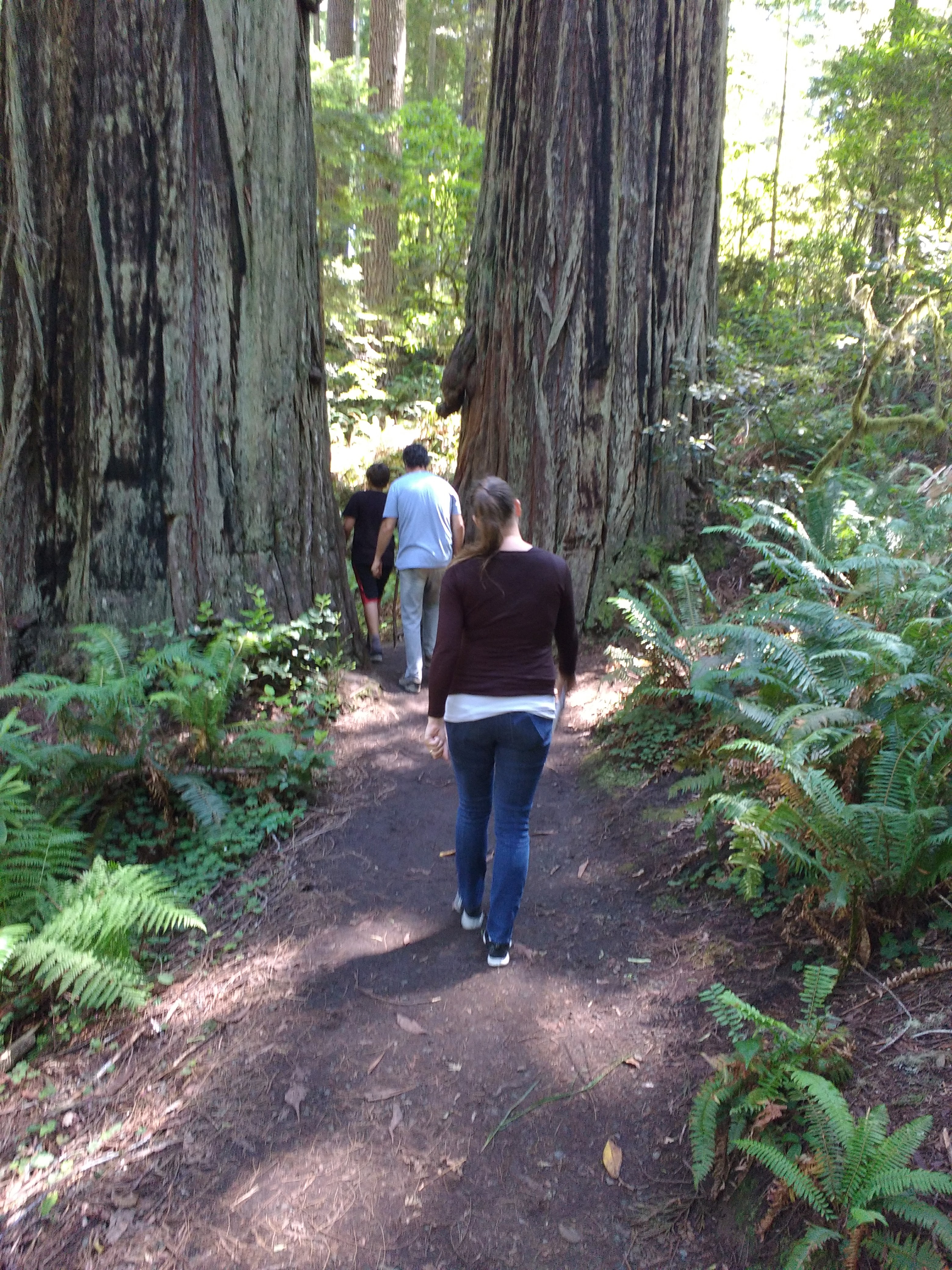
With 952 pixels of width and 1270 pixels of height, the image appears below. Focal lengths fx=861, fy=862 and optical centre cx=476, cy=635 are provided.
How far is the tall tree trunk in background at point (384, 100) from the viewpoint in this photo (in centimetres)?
1678

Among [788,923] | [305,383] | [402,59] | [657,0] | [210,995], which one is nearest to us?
[788,923]

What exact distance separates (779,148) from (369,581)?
14.7m

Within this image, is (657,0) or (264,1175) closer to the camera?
(264,1175)

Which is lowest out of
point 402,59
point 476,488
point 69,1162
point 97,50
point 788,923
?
point 69,1162

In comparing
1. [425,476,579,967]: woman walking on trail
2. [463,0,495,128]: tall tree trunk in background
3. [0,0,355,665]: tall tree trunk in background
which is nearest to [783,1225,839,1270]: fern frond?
[425,476,579,967]: woman walking on trail

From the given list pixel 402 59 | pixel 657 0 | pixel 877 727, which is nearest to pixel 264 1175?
pixel 877 727

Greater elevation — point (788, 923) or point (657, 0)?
point (657, 0)

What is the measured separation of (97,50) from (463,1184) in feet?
21.8

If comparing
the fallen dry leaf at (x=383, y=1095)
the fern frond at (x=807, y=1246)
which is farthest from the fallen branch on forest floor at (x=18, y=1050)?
the fern frond at (x=807, y=1246)

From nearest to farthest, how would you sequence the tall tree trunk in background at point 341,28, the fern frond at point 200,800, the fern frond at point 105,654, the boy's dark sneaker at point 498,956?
the boy's dark sneaker at point 498,956 → the fern frond at point 200,800 → the fern frond at point 105,654 → the tall tree trunk in background at point 341,28

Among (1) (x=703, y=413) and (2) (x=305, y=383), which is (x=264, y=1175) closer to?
(2) (x=305, y=383)

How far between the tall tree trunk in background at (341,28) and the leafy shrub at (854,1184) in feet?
73.3

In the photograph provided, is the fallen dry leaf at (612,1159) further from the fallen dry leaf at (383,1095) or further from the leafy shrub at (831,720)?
the leafy shrub at (831,720)

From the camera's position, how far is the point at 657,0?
7.47m
